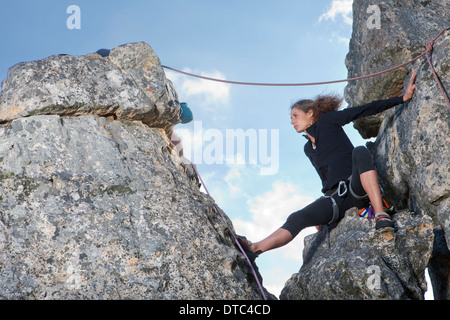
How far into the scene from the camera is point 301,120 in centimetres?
823

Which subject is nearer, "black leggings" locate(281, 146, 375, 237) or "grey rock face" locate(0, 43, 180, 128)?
"grey rock face" locate(0, 43, 180, 128)

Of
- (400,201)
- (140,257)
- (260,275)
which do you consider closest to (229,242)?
(260,275)

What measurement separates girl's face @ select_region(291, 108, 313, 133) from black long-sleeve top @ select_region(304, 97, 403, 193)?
0.43 feet

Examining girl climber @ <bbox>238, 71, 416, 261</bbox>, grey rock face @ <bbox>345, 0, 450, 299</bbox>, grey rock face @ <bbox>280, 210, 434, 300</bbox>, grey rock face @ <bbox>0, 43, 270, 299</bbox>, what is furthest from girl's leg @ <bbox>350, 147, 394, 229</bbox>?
grey rock face @ <bbox>0, 43, 270, 299</bbox>

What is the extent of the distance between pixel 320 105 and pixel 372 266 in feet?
9.76

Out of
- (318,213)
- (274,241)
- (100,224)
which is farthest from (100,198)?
(318,213)

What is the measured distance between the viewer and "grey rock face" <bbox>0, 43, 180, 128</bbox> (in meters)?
6.91

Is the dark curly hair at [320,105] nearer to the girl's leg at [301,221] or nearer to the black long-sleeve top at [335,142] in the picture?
the black long-sleeve top at [335,142]

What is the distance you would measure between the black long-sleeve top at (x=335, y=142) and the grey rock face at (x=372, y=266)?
85cm

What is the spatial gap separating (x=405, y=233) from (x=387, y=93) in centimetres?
368

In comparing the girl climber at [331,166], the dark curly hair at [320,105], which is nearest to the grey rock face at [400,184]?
the girl climber at [331,166]

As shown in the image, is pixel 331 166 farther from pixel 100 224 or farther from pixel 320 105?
pixel 100 224

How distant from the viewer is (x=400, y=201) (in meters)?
8.39

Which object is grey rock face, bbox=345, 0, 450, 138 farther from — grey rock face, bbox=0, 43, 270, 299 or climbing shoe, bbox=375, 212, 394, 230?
grey rock face, bbox=0, 43, 270, 299
